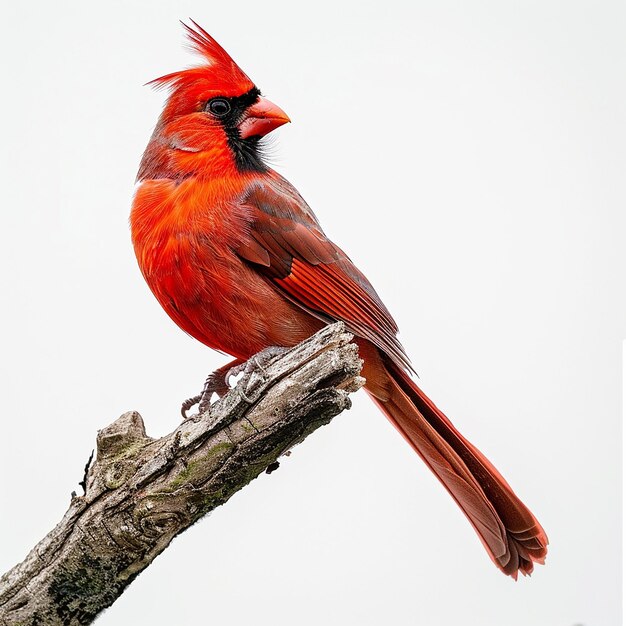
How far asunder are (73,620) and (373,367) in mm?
1083

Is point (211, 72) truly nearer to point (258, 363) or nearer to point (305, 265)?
point (305, 265)

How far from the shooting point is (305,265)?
257 centimetres

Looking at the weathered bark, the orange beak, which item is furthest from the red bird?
the weathered bark

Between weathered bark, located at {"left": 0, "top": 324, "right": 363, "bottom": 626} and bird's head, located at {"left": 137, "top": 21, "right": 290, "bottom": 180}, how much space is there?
0.82 m

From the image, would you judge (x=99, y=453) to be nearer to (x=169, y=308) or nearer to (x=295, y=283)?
(x=169, y=308)

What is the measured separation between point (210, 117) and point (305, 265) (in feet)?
1.83

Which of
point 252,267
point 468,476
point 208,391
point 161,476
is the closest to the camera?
point 161,476

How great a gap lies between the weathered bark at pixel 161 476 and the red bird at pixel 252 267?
0.38m

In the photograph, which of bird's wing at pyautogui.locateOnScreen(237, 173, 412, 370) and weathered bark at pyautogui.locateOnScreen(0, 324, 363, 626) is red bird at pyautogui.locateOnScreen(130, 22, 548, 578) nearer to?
bird's wing at pyautogui.locateOnScreen(237, 173, 412, 370)

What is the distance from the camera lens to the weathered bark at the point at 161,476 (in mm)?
2020

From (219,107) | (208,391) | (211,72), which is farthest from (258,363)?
(211,72)

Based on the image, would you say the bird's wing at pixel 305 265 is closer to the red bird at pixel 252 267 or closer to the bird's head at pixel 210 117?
the red bird at pixel 252 267

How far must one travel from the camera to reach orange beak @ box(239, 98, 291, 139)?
270 cm

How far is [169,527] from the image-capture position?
85.7 inches
